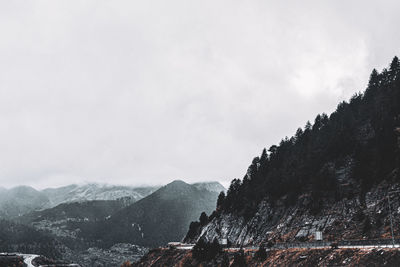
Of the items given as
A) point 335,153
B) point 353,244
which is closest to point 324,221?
point 353,244

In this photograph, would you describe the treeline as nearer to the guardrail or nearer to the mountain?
the mountain

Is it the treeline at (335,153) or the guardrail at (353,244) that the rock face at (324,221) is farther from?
the guardrail at (353,244)

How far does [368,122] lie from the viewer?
103 m

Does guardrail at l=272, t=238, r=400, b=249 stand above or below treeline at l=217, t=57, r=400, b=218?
below

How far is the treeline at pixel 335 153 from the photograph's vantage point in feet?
273

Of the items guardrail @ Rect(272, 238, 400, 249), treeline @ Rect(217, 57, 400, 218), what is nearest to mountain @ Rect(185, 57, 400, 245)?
treeline @ Rect(217, 57, 400, 218)

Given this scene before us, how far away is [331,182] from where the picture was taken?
88625 millimetres

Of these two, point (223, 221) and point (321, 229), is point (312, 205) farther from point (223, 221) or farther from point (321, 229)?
point (223, 221)

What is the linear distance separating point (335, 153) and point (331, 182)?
50.8 ft

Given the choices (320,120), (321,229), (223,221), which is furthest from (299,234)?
(320,120)

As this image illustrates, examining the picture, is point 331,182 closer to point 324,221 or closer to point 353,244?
point 324,221

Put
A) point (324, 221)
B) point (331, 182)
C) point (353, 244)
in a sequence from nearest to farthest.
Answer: point (353, 244), point (324, 221), point (331, 182)

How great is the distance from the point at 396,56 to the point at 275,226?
66.8 m

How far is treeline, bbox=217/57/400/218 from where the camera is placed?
273 ft
